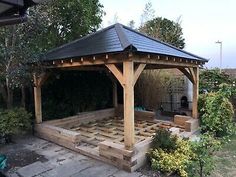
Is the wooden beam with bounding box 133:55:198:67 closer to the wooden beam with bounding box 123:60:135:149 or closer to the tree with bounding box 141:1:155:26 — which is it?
the wooden beam with bounding box 123:60:135:149

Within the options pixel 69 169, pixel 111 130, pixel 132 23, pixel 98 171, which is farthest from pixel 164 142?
pixel 132 23

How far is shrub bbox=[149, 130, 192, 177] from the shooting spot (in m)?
4.84

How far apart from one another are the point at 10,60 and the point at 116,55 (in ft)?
11.8

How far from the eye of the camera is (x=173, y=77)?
11.6m

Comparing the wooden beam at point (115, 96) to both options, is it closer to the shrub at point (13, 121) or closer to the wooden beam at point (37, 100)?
the wooden beam at point (37, 100)

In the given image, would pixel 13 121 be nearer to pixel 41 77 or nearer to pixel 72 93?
pixel 41 77

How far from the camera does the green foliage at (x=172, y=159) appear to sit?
15.9 feet

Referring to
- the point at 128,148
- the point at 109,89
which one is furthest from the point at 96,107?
the point at 128,148

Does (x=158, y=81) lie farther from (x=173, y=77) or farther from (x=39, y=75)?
(x=39, y=75)

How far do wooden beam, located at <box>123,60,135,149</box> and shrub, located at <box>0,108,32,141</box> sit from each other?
3.51 m

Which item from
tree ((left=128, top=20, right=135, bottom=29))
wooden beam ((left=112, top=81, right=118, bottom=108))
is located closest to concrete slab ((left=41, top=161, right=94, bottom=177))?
wooden beam ((left=112, top=81, right=118, bottom=108))

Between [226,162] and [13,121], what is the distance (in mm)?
5911

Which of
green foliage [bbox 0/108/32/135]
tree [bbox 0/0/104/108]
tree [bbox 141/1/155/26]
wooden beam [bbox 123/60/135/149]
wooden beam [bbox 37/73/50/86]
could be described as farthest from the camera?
tree [bbox 141/1/155/26]

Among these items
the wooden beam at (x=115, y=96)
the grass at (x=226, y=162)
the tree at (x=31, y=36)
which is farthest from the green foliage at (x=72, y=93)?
the grass at (x=226, y=162)
